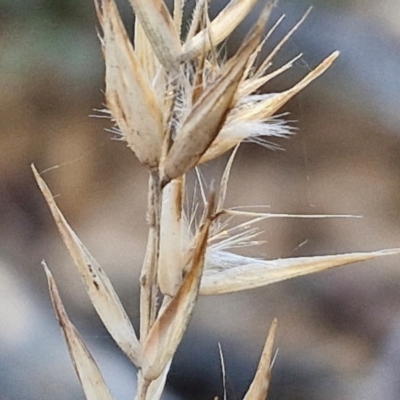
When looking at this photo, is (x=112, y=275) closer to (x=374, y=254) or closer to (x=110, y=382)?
(x=110, y=382)

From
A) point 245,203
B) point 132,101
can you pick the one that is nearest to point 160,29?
point 132,101

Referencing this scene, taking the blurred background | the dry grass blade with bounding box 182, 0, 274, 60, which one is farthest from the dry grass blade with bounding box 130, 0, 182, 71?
the blurred background

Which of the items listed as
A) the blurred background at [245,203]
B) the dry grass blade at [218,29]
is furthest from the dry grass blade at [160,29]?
the blurred background at [245,203]

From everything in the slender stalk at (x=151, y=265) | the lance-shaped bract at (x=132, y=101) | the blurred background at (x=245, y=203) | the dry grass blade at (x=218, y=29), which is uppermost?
the dry grass blade at (x=218, y=29)

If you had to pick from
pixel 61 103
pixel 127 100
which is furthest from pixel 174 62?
pixel 61 103

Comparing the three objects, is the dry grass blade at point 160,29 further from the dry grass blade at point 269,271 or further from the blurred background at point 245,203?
the blurred background at point 245,203

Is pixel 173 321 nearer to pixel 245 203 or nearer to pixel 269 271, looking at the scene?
pixel 269 271

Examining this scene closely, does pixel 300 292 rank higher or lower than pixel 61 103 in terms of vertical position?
lower
